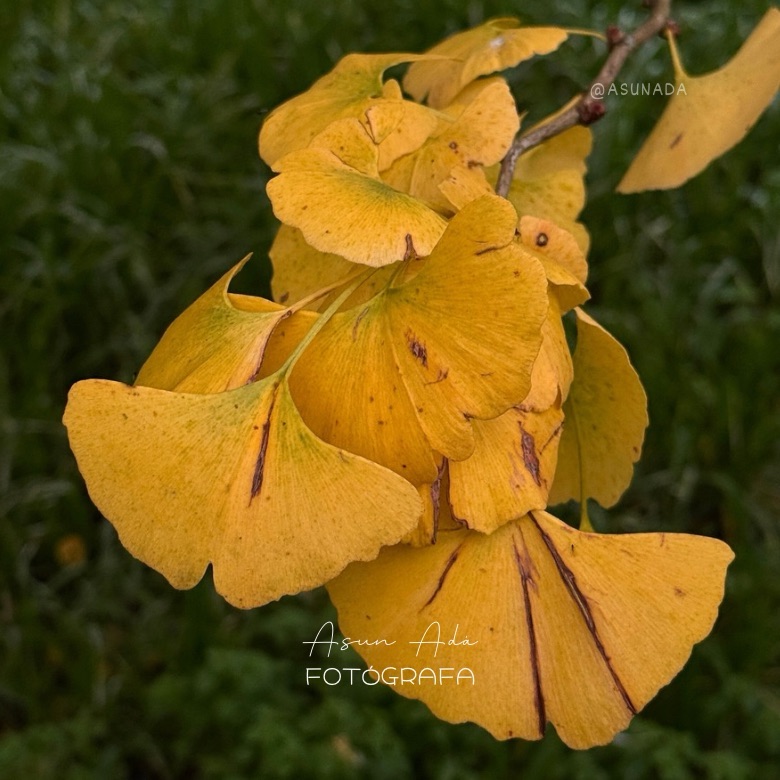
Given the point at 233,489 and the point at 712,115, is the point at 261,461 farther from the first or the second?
the point at 712,115

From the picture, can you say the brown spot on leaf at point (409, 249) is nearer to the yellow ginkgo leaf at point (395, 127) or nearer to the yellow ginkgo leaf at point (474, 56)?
the yellow ginkgo leaf at point (395, 127)

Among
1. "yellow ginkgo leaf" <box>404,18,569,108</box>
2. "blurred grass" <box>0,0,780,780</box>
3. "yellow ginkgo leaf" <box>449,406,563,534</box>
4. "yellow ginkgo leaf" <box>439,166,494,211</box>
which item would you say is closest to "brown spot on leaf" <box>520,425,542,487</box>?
"yellow ginkgo leaf" <box>449,406,563,534</box>

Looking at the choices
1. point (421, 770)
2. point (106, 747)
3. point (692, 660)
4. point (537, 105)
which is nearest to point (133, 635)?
point (106, 747)

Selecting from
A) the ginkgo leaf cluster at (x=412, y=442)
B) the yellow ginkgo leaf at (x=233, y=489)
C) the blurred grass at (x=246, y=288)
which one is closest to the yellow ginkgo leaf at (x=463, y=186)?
the ginkgo leaf cluster at (x=412, y=442)

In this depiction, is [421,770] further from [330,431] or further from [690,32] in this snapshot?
[690,32]

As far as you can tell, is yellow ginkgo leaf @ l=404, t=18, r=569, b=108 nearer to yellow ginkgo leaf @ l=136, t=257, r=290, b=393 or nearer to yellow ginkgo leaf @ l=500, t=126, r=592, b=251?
yellow ginkgo leaf @ l=500, t=126, r=592, b=251
